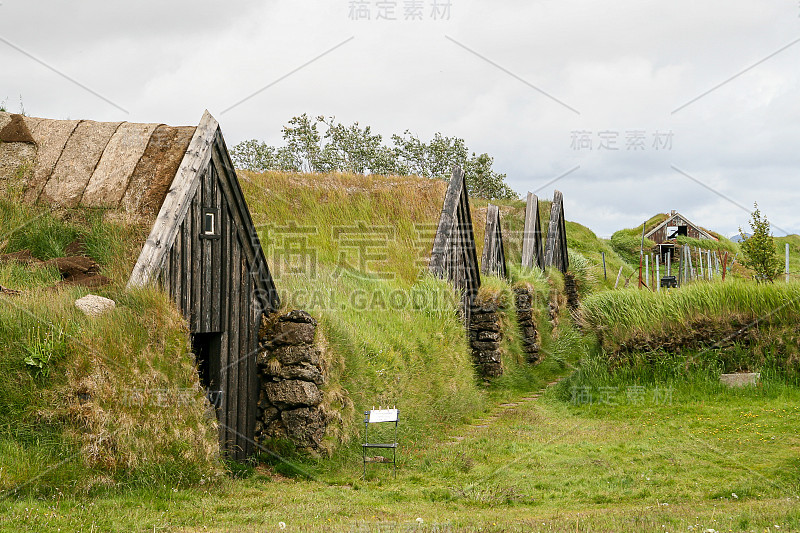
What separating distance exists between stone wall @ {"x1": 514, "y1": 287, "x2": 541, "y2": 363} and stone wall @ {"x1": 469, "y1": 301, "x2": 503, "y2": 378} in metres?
2.63

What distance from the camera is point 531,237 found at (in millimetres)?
A: 25156

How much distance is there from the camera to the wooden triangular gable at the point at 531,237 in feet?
82.6

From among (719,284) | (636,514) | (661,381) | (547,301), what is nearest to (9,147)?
(636,514)

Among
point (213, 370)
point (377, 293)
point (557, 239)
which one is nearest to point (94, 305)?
point (213, 370)

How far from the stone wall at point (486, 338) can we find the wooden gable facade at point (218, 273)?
841cm

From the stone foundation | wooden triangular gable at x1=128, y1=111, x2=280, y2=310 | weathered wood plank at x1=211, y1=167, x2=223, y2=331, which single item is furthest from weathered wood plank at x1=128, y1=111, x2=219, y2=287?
the stone foundation

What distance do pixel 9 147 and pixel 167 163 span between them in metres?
3.31

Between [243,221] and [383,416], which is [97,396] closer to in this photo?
[243,221]

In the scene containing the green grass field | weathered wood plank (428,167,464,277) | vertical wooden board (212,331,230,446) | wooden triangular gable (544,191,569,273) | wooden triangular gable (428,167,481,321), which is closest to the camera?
the green grass field

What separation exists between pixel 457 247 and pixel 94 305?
11762 mm

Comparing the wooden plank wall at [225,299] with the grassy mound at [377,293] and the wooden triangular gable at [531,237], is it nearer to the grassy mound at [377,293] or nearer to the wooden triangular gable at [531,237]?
the grassy mound at [377,293]

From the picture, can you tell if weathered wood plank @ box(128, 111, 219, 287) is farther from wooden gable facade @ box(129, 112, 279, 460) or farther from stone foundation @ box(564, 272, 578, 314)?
stone foundation @ box(564, 272, 578, 314)

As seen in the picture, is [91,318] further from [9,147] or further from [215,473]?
[9,147]

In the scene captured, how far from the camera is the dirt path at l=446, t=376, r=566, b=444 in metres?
13.6
